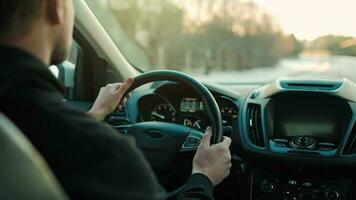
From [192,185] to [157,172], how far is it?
0.90m

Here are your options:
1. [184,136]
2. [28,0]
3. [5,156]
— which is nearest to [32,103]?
[5,156]

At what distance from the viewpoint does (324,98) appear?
139 inches

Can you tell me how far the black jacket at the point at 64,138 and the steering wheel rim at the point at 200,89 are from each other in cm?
108

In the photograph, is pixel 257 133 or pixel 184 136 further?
pixel 257 133

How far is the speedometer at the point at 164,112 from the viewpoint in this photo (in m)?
3.71

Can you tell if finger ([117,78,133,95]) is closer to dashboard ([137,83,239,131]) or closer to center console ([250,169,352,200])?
dashboard ([137,83,239,131])

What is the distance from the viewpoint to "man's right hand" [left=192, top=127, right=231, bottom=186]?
7.73 ft

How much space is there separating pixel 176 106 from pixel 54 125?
7.50ft

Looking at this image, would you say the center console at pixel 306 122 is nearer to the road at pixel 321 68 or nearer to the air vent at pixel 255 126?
the air vent at pixel 255 126

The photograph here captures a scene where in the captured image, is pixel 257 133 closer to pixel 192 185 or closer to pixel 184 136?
pixel 184 136

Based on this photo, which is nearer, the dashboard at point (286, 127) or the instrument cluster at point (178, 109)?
the dashboard at point (286, 127)

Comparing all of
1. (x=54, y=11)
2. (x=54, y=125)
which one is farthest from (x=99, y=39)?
(x=54, y=125)

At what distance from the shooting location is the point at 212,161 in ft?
7.86

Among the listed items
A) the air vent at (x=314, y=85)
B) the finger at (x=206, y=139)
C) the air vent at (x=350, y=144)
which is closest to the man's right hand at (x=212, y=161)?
the finger at (x=206, y=139)
